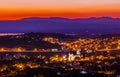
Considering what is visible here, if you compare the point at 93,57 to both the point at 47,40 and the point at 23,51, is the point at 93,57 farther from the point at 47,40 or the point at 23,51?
the point at 47,40

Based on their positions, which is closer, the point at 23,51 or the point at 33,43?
the point at 23,51

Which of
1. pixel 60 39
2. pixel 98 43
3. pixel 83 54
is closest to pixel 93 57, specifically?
pixel 83 54

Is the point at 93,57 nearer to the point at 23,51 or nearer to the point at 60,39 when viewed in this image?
the point at 23,51

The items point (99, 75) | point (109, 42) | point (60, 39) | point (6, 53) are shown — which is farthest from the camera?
point (60, 39)

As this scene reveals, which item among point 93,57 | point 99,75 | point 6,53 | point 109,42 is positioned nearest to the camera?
point 99,75

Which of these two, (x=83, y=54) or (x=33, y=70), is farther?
(x=83, y=54)

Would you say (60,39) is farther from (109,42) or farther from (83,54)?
(83,54)

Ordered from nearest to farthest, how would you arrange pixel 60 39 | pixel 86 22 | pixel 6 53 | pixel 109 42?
1. pixel 6 53
2. pixel 109 42
3. pixel 60 39
4. pixel 86 22

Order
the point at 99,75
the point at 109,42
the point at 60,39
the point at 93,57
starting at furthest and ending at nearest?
1. the point at 60,39
2. the point at 109,42
3. the point at 93,57
4. the point at 99,75

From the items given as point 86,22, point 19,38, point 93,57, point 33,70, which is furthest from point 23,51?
point 86,22
